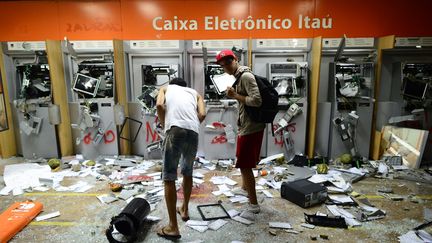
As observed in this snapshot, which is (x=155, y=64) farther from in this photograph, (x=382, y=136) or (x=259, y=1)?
(x=382, y=136)

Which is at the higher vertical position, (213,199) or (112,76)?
(112,76)

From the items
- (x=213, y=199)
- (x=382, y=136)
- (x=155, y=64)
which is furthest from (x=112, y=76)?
(x=382, y=136)

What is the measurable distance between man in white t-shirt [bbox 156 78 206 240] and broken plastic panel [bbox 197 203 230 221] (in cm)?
43

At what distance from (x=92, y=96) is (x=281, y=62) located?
3.12m

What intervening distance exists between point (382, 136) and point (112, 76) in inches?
177

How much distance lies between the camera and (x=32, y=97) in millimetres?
4539

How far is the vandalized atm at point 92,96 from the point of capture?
4.39 meters

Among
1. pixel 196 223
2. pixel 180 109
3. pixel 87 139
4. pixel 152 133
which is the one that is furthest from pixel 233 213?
pixel 87 139

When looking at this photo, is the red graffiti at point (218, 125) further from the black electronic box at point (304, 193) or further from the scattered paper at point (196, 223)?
the scattered paper at point (196, 223)

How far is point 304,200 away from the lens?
2.93 meters

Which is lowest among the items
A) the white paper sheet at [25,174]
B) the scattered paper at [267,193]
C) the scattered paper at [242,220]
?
the scattered paper at [242,220]

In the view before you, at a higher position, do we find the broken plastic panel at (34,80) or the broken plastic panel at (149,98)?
the broken plastic panel at (34,80)

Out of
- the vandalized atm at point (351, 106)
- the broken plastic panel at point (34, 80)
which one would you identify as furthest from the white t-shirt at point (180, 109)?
the broken plastic panel at point (34, 80)

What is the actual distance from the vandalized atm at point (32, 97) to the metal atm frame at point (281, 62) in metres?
3.47
